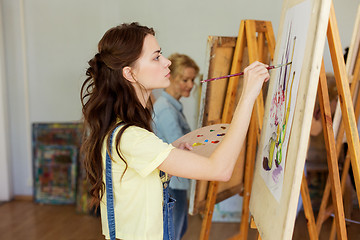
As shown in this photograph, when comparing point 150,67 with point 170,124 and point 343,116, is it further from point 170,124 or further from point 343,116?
point 170,124

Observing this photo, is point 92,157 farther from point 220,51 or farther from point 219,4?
point 219,4

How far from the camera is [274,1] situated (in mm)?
3602

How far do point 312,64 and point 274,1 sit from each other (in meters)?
2.84

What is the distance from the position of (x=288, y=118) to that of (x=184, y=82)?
1445mm

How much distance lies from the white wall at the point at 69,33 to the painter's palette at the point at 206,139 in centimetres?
227

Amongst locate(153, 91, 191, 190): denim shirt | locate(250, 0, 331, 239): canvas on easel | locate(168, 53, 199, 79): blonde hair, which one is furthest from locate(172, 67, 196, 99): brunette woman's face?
locate(250, 0, 331, 239): canvas on easel

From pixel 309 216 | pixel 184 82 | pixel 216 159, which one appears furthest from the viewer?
pixel 184 82

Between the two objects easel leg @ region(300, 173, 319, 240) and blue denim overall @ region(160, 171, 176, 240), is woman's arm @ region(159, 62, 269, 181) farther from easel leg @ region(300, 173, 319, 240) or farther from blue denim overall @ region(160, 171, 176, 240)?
easel leg @ region(300, 173, 319, 240)

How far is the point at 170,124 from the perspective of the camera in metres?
2.25

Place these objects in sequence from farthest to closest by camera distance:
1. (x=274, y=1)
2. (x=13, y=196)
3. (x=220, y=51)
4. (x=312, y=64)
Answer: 1. (x=13, y=196)
2. (x=274, y=1)
3. (x=220, y=51)
4. (x=312, y=64)

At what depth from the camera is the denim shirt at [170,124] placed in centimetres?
223

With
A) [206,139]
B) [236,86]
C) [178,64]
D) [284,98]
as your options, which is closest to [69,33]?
[178,64]

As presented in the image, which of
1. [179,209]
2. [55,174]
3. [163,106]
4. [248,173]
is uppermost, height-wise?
[163,106]

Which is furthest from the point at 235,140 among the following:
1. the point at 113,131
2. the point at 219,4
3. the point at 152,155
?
the point at 219,4
